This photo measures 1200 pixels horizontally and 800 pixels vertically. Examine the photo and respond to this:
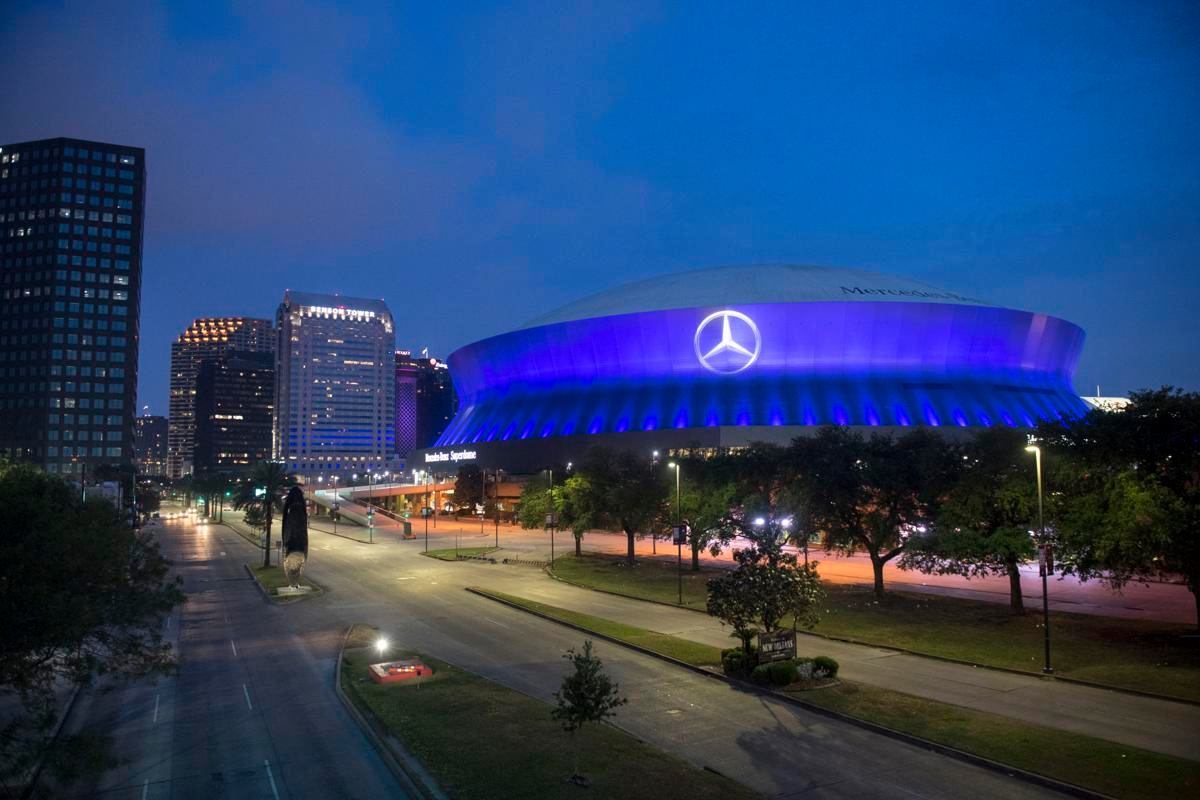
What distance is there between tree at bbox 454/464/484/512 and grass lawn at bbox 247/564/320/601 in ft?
157

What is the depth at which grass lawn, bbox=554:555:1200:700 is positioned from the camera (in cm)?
2336

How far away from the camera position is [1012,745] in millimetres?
17000

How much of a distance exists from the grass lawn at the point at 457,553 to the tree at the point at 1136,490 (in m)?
41.7

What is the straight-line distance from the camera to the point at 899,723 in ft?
61.1

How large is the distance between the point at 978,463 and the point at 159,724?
Answer: 31.7m

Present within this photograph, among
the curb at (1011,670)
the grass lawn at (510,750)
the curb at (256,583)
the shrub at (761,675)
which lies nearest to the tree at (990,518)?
the curb at (1011,670)

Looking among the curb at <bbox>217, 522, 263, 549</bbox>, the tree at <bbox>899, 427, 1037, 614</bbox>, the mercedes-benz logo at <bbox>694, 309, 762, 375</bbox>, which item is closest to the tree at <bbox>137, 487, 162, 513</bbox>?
the curb at <bbox>217, 522, 263, 549</bbox>

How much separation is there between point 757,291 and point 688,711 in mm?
75933

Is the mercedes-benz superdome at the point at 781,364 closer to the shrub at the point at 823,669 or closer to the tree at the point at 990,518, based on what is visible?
the tree at the point at 990,518

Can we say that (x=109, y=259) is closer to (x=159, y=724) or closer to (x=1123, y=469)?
(x=159, y=724)

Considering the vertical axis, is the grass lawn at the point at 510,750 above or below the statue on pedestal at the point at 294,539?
below

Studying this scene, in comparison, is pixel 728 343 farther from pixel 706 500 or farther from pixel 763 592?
pixel 763 592

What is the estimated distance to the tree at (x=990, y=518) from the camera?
31375mm

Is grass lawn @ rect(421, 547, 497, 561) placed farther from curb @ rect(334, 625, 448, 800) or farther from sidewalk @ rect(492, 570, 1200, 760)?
curb @ rect(334, 625, 448, 800)
